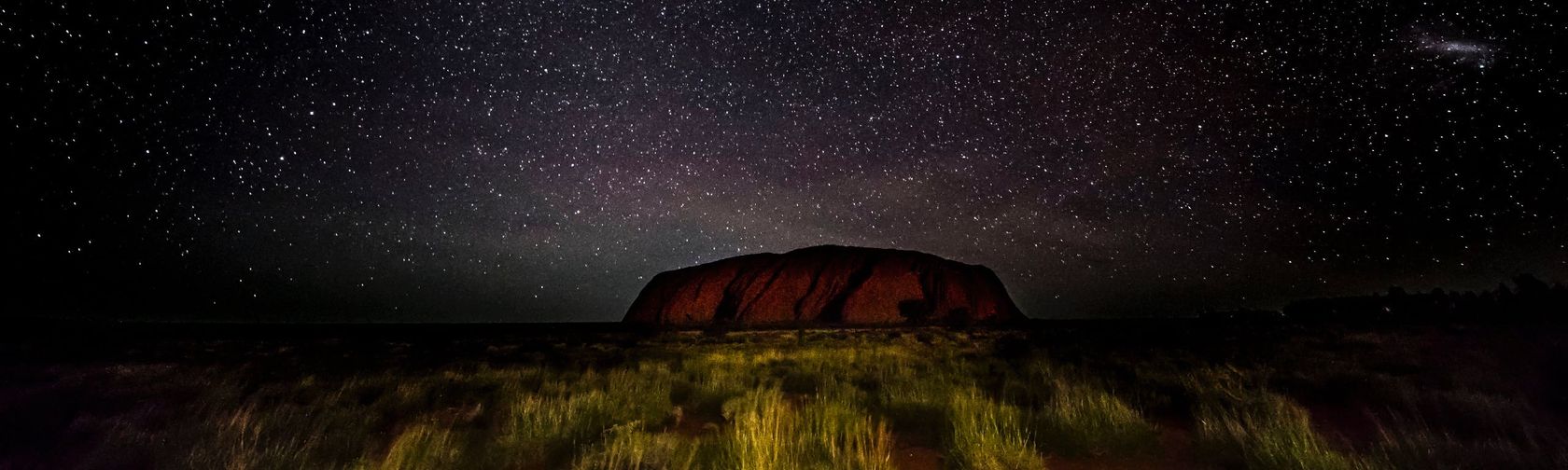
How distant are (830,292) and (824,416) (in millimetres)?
60966

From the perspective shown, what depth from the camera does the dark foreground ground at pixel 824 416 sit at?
4168mm

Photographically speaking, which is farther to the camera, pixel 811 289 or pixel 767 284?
pixel 767 284

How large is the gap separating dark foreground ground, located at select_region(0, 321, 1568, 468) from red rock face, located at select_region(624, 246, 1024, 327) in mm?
48756

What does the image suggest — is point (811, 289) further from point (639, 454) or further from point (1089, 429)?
point (639, 454)

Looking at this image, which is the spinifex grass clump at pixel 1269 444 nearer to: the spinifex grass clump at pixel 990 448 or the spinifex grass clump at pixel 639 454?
the spinifex grass clump at pixel 990 448

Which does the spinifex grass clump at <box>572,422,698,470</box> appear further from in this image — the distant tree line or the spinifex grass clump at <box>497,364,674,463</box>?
the distant tree line

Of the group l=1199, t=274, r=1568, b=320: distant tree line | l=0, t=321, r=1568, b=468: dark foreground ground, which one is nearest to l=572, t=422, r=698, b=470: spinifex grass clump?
l=0, t=321, r=1568, b=468: dark foreground ground

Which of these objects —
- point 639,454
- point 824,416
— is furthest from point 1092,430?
point 639,454

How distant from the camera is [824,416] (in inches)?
208

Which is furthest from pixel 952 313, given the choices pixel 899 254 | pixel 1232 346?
pixel 1232 346

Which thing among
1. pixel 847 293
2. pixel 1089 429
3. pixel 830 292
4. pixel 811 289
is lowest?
pixel 1089 429

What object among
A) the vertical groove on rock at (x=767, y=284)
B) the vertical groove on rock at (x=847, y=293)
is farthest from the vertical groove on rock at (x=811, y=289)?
Result: the vertical groove on rock at (x=767, y=284)

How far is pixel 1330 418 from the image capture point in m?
5.75

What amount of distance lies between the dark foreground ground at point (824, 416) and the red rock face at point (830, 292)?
48.8 metres
